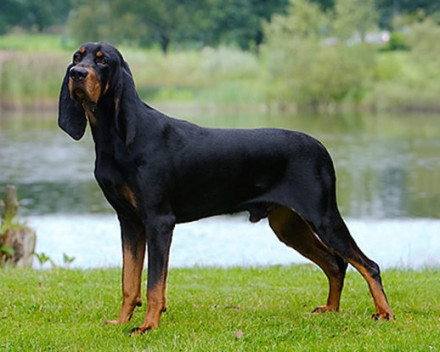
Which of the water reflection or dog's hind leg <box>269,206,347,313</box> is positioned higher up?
dog's hind leg <box>269,206,347,313</box>

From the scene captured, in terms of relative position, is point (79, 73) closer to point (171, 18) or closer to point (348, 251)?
point (348, 251)

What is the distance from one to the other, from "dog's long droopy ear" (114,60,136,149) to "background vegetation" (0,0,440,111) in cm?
3402

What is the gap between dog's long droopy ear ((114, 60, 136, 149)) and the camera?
16.4 feet

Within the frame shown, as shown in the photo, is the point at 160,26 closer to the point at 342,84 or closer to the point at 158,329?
the point at 342,84

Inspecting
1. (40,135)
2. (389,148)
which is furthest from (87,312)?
(40,135)

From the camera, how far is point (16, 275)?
7375 millimetres

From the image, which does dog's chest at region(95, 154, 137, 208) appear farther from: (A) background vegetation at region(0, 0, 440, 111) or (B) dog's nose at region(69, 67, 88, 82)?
(A) background vegetation at region(0, 0, 440, 111)

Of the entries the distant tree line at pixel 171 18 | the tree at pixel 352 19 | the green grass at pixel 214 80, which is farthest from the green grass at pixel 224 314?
the distant tree line at pixel 171 18

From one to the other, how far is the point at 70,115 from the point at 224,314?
72.5 inches

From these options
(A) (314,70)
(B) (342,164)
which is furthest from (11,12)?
(B) (342,164)

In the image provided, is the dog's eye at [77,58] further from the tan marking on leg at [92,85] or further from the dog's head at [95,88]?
the tan marking on leg at [92,85]

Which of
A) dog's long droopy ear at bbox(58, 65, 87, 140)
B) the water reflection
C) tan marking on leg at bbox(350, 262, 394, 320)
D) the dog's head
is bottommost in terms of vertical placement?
the water reflection

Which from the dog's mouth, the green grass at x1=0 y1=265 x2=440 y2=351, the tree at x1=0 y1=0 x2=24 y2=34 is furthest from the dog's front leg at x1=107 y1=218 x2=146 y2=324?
the tree at x1=0 y1=0 x2=24 y2=34

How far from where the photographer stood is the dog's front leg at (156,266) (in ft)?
16.7
